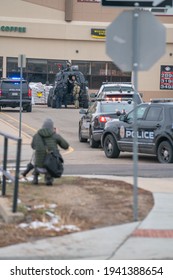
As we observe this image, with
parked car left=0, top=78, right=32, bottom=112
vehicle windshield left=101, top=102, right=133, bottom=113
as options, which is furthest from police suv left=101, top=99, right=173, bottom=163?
parked car left=0, top=78, right=32, bottom=112

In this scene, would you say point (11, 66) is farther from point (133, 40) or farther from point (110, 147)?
point (133, 40)

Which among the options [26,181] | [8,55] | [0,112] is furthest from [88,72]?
[26,181]

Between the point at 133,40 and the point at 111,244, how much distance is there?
2.75m

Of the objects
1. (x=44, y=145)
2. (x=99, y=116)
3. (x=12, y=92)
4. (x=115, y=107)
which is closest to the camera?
(x=44, y=145)

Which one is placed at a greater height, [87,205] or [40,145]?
[40,145]

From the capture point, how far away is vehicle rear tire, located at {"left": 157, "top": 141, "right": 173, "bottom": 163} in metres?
17.4

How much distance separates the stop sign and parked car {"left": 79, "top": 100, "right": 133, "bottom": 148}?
472 inches

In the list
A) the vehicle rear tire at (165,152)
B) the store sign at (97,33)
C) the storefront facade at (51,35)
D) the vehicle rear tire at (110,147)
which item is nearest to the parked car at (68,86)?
the storefront facade at (51,35)

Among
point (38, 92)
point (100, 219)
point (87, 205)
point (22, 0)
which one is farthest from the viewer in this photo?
point (22, 0)

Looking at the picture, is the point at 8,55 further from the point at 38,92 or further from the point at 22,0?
the point at 38,92

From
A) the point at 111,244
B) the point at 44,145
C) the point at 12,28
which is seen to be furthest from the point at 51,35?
the point at 111,244

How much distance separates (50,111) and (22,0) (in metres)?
17.9

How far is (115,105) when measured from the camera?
2302 cm

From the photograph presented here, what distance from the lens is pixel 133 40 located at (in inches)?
354
